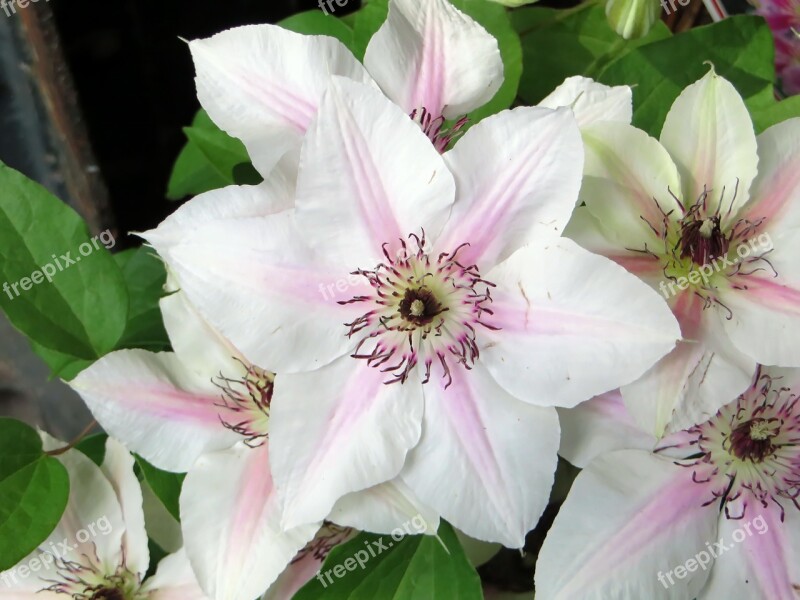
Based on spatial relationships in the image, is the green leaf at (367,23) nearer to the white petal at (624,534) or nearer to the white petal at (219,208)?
the white petal at (219,208)

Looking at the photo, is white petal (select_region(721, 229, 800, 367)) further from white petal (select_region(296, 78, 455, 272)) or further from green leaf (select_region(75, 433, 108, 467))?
green leaf (select_region(75, 433, 108, 467))

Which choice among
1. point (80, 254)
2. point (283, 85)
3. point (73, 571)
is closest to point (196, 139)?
point (80, 254)

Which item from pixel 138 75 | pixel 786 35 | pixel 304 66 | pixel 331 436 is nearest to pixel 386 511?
pixel 331 436

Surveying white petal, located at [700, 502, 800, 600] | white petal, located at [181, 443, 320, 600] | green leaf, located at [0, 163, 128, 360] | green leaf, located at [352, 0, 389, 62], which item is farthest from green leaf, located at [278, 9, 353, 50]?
white petal, located at [700, 502, 800, 600]

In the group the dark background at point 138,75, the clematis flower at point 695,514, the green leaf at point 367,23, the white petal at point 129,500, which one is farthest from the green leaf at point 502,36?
the dark background at point 138,75

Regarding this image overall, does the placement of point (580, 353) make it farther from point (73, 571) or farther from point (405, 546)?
point (73, 571)
